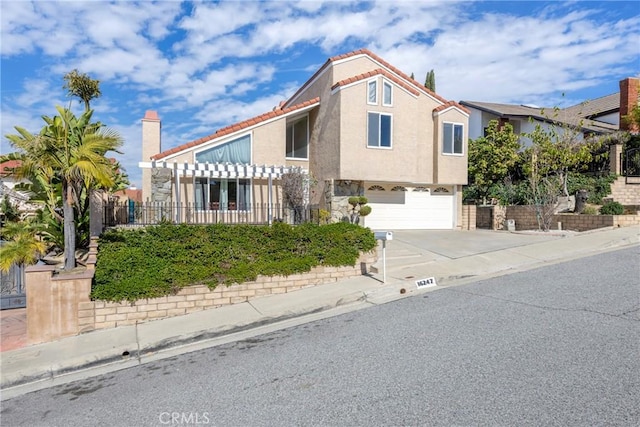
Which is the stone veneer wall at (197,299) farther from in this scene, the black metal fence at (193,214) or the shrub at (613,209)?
the shrub at (613,209)

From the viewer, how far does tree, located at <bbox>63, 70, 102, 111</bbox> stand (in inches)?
540

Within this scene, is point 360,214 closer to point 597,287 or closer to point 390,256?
point 390,256

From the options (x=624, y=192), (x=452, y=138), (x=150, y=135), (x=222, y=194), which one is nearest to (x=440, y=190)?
(x=452, y=138)

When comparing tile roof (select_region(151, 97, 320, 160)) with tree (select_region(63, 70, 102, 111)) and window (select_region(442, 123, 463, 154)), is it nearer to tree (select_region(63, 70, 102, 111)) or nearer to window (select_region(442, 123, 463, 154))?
tree (select_region(63, 70, 102, 111))

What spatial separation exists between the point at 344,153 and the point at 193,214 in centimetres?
597

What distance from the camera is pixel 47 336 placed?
7293 millimetres

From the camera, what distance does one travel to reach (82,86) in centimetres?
1382

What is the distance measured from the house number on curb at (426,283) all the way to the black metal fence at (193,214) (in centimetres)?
426

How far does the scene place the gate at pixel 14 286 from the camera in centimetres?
945

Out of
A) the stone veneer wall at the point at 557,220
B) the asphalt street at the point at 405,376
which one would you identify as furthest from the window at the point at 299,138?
the asphalt street at the point at 405,376

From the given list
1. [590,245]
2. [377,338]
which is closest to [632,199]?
[590,245]

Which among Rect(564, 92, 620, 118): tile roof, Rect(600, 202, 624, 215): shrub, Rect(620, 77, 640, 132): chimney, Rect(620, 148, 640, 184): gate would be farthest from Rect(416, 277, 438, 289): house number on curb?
Rect(564, 92, 620, 118): tile roof

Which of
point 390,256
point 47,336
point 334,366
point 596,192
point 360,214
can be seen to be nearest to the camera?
point 334,366

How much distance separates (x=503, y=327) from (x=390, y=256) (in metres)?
5.99
